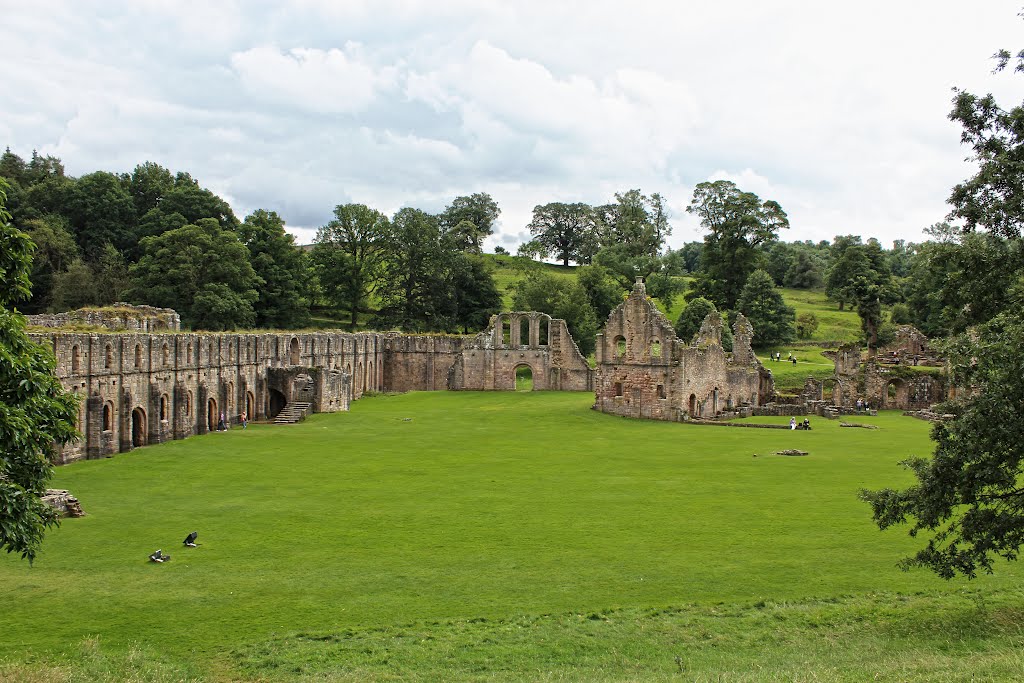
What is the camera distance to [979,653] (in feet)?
44.6

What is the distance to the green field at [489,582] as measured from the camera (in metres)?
13.7

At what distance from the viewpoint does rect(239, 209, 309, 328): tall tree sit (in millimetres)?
76438

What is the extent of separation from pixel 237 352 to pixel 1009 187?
124 feet

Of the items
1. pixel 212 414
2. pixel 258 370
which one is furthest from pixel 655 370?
pixel 212 414

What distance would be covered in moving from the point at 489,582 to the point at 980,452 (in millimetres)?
9318

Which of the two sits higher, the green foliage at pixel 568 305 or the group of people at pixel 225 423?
the green foliage at pixel 568 305

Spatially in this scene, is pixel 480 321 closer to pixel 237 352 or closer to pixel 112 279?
pixel 112 279

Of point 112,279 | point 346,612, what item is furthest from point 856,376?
point 112,279

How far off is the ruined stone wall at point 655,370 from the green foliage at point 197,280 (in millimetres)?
31354

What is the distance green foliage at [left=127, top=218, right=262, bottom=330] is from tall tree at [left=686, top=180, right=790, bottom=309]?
4418cm

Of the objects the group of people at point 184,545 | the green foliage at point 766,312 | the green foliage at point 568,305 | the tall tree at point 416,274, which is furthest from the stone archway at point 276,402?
the green foliage at point 766,312

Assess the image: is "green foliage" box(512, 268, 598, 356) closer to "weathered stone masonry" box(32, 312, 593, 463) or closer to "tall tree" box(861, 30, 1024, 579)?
"weathered stone masonry" box(32, 312, 593, 463)

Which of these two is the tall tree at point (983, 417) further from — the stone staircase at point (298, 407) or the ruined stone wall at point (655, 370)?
the stone staircase at point (298, 407)

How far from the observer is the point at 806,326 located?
262 feet
